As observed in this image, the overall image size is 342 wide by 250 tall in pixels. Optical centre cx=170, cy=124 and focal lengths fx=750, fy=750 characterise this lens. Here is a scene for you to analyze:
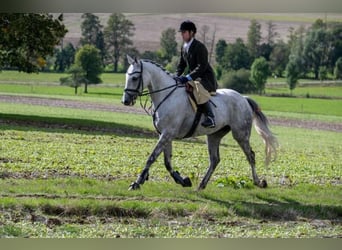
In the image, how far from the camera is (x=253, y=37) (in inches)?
713

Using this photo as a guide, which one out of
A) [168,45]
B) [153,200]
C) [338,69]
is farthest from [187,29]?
[338,69]

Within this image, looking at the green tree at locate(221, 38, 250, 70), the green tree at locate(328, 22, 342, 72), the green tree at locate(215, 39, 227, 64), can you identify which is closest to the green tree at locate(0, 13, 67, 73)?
the green tree at locate(221, 38, 250, 70)

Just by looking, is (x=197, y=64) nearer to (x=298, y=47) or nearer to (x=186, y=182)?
(x=186, y=182)

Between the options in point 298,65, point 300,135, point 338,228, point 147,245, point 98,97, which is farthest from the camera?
point 300,135

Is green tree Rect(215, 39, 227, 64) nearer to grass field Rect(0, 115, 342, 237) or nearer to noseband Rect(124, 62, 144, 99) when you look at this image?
grass field Rect(0, 115, 342, 237)

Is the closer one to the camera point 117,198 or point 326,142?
point 117,198

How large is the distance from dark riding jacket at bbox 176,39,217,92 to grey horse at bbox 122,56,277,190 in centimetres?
25

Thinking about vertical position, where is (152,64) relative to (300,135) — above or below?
above

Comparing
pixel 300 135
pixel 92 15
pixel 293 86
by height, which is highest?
pixel 92 15

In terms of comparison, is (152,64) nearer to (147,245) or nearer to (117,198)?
(117,198)

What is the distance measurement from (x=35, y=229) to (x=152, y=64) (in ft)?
9.83

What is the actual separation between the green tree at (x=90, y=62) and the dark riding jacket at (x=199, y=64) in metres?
7.01

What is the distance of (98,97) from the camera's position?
65.4 ft

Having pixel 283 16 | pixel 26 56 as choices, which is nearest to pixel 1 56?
pixel 26 56
